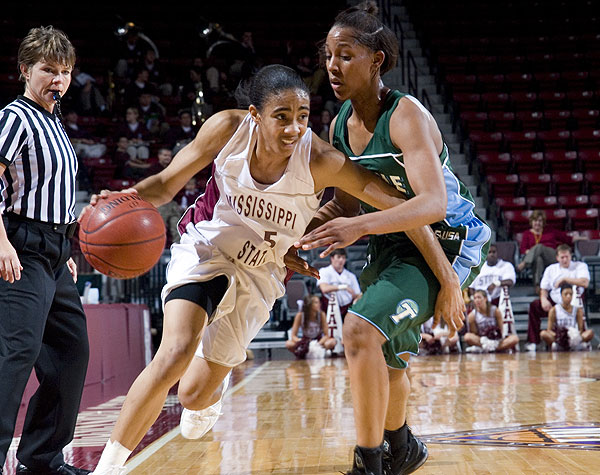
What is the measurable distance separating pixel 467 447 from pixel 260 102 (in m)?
1.88

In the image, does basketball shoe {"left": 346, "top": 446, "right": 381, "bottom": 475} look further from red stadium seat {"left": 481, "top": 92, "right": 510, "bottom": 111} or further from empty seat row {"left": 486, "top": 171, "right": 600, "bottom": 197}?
red stadium seat {"left": 481, "top": 92, "right": 510, "bottom": 111}

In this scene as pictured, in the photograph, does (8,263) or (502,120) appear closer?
(8,263)

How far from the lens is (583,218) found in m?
12.5

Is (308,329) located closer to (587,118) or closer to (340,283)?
(340,283)

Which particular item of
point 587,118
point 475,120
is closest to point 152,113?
point 475,120

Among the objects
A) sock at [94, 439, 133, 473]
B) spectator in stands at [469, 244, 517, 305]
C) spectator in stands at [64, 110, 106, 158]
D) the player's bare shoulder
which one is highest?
spectator in stands at [64, 110, 106, 158]

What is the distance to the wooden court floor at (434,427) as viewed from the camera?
3.34m

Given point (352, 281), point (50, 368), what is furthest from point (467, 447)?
point (352, 281)

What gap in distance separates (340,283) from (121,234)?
7.30 m

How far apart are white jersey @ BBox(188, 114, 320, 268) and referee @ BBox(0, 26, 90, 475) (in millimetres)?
572

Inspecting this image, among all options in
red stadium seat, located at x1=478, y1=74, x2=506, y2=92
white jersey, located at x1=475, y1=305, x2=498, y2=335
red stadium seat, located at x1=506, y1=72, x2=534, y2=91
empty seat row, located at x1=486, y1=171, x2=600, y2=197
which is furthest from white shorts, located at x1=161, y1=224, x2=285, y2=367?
red stadium seat, located at x1=506, y1=72, x2=534, y2=91

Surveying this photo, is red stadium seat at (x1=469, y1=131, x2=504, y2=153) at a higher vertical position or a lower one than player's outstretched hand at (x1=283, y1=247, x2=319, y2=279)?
higher

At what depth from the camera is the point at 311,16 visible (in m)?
16.7

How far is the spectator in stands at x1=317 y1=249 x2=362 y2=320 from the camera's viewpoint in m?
9.99
